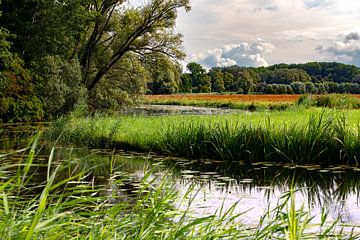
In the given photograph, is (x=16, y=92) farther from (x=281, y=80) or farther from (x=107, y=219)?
(x=281, y=80)

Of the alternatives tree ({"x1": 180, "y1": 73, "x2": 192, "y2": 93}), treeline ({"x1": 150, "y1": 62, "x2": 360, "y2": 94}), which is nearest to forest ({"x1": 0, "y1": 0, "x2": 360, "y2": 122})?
treeline ({"x1": 150, "y1": 62, "x2": 360, "y2": 94})

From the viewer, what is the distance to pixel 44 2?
2669cm

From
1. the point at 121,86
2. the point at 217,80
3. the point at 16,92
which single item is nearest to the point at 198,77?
the point at 217,80

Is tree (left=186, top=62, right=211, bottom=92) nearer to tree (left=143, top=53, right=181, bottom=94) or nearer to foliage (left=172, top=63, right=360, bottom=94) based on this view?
foliage (left=172, top=63, right=360, bottom=94)

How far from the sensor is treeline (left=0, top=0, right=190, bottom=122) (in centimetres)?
2561

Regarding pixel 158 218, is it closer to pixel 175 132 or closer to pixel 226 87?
pixel 175 132

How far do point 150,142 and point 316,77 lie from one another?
196 ft

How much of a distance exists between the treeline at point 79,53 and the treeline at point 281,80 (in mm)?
5610

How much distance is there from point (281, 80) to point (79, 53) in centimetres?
4623

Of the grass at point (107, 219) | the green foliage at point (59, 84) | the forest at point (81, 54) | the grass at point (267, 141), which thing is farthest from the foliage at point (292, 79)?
the grass at point (107, 219)

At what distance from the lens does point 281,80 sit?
7244 cm

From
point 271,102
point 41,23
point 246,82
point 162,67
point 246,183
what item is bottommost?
point 246,183

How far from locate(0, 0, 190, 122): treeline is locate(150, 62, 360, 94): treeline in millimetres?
5610

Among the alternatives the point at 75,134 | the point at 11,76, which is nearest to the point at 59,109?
the point at 11,76
